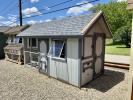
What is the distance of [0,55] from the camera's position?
17.9m

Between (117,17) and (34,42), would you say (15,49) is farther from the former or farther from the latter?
(117,17)

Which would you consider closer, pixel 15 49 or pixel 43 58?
pixel 43 58

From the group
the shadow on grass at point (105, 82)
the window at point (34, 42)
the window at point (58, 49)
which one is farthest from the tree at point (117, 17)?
the window at point (58, 49)

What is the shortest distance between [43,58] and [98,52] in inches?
146

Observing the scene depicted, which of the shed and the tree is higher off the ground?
the tree

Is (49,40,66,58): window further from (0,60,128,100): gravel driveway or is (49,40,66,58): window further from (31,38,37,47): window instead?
(31,38,37,47): window

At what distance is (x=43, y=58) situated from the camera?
32.7ft

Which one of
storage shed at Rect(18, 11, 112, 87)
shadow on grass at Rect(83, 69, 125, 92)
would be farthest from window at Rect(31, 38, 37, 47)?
shadow on grass at Rect(83, 69, 125, 92)

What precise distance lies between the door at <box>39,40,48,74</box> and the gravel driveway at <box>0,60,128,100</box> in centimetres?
73

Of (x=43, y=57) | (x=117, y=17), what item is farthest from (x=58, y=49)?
(x=117, y=17)

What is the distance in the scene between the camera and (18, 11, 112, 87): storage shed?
755 cm

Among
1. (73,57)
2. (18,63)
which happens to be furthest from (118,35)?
(73,57)

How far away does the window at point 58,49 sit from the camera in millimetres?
8313

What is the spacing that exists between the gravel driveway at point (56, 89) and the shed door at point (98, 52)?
0.62 m
